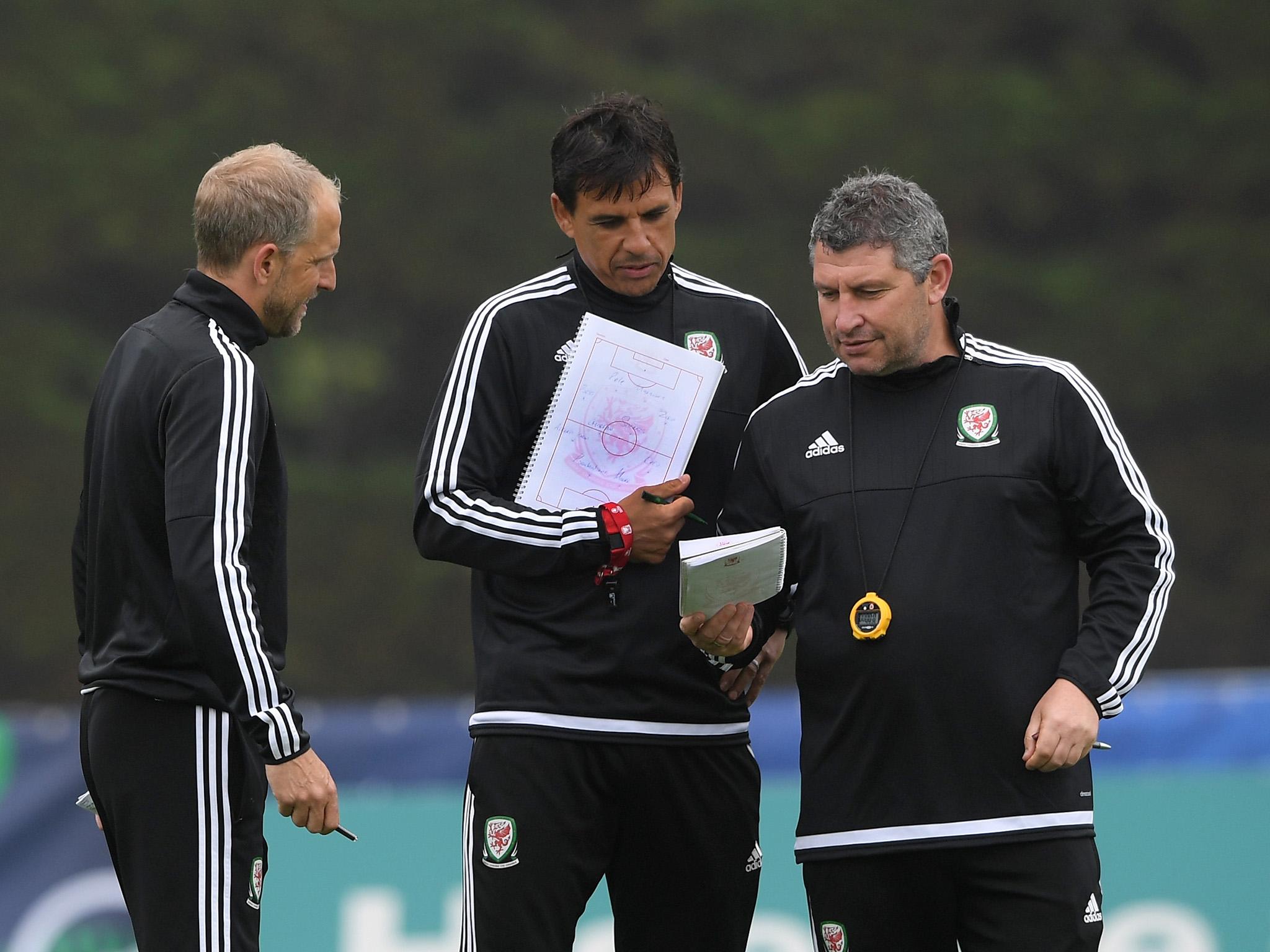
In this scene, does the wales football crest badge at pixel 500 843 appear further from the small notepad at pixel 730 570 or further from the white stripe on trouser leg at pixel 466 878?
the small notepad at pixel 730 570

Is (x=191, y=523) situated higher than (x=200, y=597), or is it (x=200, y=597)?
(x=191, y=523)

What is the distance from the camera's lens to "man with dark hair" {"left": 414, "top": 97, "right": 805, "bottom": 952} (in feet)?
8.78

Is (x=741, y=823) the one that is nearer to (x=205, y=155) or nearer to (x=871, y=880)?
(x=871, y=880)

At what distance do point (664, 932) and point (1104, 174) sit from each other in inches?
168

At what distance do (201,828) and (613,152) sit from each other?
1.28 meters

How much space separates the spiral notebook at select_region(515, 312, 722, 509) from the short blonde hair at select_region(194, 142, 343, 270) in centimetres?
52

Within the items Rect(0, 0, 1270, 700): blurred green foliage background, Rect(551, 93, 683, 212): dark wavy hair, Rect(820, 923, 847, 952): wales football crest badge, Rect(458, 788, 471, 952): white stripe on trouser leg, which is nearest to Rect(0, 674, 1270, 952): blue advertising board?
Rect(0, 0, 1270, 700): blurred green foliage background

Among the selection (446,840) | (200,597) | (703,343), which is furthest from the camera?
(446,840)

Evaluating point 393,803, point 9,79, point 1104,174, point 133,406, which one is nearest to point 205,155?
point 9,79

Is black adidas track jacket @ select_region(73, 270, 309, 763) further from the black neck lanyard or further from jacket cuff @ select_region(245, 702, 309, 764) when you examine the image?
the black neck lanyard

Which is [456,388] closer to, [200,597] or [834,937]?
[200,597]

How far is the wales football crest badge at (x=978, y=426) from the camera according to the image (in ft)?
8.29

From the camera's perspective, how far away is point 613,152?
108 inches

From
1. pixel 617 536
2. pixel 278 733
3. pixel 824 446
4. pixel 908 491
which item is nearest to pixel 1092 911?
pixel 908 491
